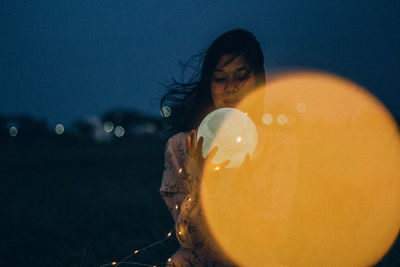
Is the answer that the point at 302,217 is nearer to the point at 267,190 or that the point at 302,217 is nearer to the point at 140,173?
the point at 267,190

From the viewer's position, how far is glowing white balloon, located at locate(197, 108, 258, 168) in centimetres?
193

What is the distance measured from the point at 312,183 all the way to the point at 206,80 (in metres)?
3.89

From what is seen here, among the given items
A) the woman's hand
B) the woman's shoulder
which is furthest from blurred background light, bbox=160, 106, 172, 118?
the woman's hand

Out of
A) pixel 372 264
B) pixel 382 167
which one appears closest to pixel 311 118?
Result: pixel 382 167

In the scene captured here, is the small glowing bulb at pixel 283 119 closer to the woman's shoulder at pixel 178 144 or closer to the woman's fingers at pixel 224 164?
the woman's shoulder at pixel 178 144

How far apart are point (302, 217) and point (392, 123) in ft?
11.0

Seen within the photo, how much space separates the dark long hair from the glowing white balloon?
0.78 m

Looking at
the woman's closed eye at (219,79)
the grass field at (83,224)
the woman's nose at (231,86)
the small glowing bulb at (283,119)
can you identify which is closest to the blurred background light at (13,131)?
the grass field at (83,224)

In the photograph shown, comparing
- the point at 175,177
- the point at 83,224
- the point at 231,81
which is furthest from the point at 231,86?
the point at 83,224

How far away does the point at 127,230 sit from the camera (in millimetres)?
6023

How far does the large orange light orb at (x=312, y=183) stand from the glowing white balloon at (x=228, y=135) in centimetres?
19

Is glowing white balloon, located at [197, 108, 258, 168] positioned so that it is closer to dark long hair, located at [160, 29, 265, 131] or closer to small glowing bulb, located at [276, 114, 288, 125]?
dark long hair, located at [160, 29, 265, 131]

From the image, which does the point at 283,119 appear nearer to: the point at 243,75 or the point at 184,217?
the point at 243,75

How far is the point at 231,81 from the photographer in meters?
2.46
